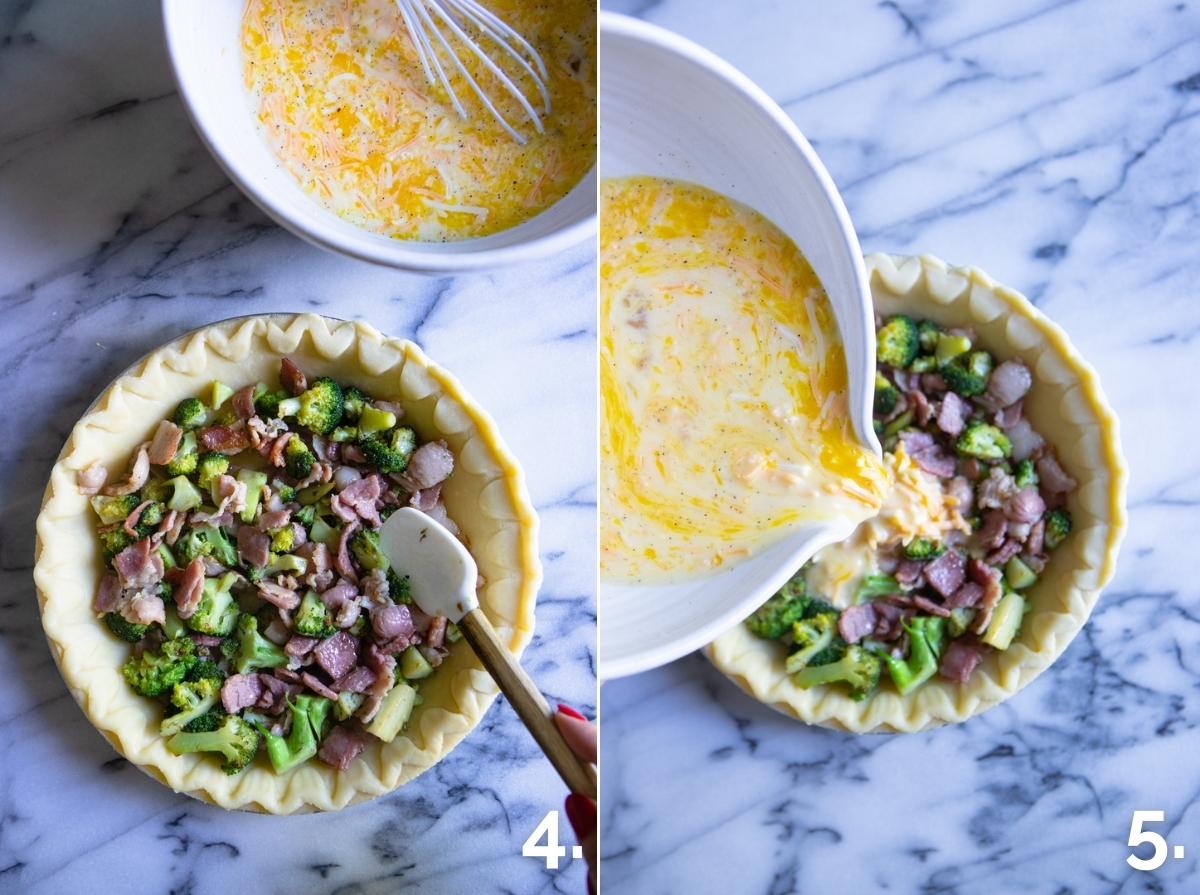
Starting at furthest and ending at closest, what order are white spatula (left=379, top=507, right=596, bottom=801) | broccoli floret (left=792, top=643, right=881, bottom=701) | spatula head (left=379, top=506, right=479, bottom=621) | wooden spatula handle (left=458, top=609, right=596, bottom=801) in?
broccoli floret (left=792, top=643, right=881, bottom=701), spatula head (left=379, top=506, right=479, bottom=621), white spatula (left=379, top=507, right=596, bottom=801), wooden spatula handle (left=458, top=609, right=596, bottom=801)

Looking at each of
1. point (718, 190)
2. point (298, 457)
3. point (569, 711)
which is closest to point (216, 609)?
point (298, 457)

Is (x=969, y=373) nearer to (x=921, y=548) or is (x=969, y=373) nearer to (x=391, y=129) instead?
(x=921, y=548)

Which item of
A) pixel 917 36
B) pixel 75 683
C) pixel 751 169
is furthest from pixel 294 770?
pixel 917 36

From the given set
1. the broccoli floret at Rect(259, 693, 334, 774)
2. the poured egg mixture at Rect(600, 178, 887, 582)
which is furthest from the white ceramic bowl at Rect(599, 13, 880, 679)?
the broccoli floret at Rect(259, 693, 334, 774)

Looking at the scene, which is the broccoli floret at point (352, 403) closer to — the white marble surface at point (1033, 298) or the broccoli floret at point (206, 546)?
the broccoli floret at point (206, 546)

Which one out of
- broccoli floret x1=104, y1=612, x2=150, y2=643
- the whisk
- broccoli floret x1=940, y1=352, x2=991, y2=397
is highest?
the whisk

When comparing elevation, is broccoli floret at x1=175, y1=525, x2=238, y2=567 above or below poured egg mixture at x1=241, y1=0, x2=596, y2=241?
below

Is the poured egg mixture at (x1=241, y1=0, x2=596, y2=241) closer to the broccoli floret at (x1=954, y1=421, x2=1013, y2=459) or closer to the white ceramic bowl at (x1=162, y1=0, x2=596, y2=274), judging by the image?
the white ceramic bowl at (x1=162, y1=0, x2=596, y2=274)
